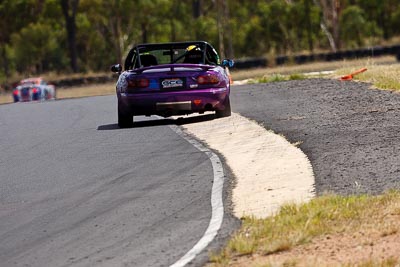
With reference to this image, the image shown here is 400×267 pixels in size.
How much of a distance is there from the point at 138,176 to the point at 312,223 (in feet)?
14.6

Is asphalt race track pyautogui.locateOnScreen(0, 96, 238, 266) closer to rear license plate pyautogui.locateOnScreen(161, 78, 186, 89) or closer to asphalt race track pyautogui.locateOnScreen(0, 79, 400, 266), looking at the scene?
asphalt race track pyautogui.locateOnScreen(0, 79, 400, 266)

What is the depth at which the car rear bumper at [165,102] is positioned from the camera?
19.4 meters

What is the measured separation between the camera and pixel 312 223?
8.62m

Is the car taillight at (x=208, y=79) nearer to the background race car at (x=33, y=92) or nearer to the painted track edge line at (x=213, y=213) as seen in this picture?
the painted track edge line at (x=213, y=213)

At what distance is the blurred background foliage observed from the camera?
73.0 meters

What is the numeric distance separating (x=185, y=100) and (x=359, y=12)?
55.1 m

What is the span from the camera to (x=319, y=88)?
86.9ft

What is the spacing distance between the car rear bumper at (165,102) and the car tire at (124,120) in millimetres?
123

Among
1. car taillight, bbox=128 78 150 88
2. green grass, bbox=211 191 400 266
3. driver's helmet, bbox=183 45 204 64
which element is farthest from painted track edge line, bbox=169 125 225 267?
driver's helmet, bbox=183 45 204 64

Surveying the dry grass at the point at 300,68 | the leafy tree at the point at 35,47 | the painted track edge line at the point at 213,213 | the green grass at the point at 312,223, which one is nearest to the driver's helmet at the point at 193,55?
the painted track edge line at the point at 213,213

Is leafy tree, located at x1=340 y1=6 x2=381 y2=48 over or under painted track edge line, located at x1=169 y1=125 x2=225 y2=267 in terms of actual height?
under

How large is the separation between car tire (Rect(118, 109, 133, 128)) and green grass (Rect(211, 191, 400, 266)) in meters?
10.2

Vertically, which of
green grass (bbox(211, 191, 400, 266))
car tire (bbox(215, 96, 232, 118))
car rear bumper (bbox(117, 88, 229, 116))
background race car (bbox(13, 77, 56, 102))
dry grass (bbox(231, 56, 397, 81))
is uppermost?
green grass (bbox(211, 191, 400, 266))

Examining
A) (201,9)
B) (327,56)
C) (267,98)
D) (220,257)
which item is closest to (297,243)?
(220,257)
